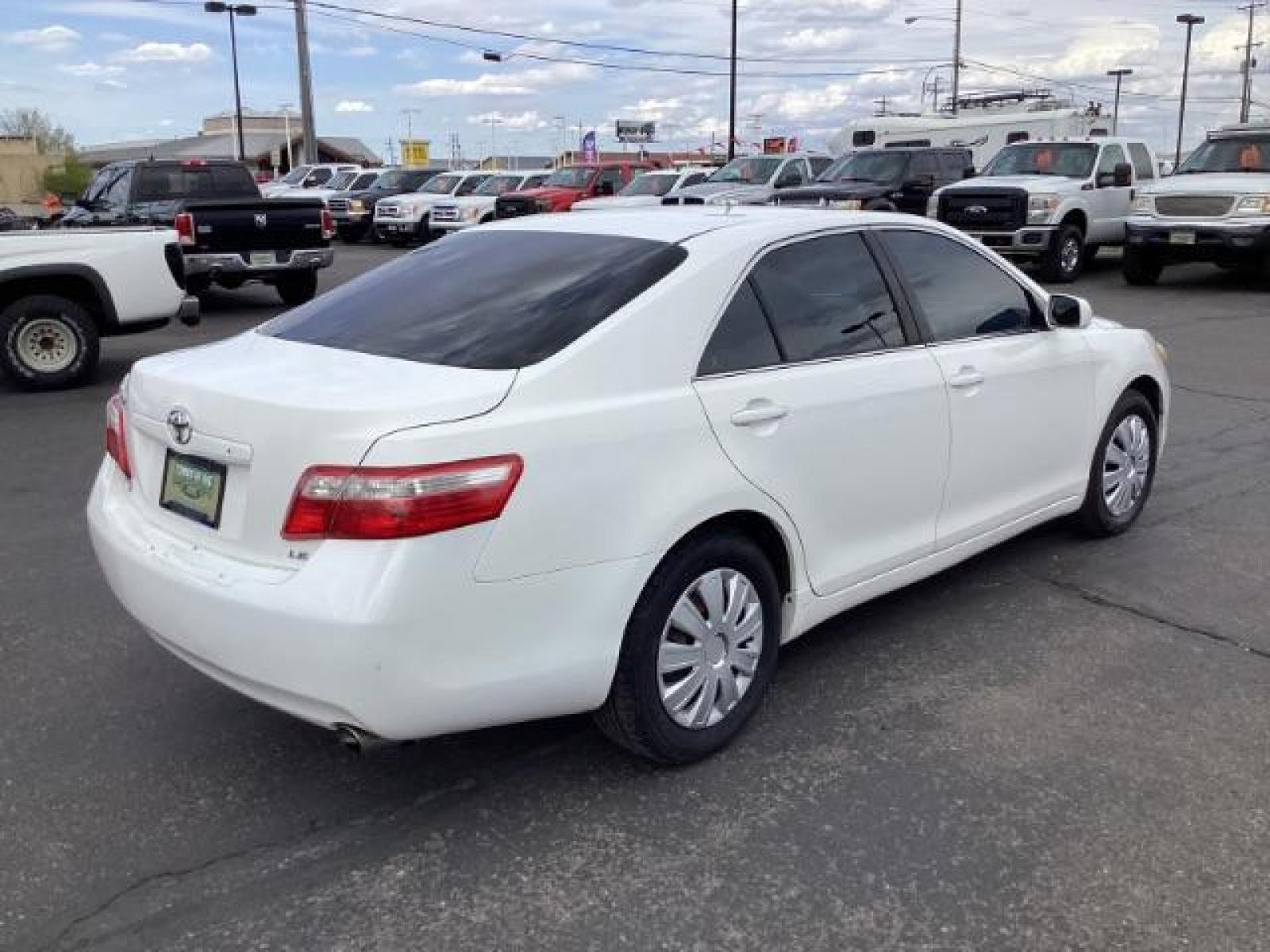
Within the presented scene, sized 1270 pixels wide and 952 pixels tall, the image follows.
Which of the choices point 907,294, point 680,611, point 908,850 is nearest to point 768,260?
point 907,294

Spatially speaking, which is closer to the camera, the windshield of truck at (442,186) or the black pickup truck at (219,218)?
the black pickup truck at (219,218)

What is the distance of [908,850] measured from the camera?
3074mm

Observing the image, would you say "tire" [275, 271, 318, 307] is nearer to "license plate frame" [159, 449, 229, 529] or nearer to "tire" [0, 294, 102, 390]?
"tire" [0, 294, 102, 390]

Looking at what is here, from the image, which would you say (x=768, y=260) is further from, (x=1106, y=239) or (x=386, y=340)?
(x=1106, y=239)

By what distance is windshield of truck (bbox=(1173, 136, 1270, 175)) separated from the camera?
15.9 meters

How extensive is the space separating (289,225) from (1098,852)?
41.7 feet

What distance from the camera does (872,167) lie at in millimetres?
20469

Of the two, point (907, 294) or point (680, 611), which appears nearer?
point (680, 611)

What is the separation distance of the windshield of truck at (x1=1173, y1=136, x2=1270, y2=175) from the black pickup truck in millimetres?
12028

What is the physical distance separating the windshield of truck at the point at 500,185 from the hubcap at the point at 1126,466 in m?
23.7

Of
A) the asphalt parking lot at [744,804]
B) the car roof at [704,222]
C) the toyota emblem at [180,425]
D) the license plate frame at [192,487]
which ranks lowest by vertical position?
the asphalt parking lot at [744,804]

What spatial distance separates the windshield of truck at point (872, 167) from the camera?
2019 cm

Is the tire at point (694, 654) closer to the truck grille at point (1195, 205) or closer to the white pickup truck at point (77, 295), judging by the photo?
the white pickup truck at point (77, 295)

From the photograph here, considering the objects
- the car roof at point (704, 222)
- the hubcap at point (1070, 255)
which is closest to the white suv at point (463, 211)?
the hubcap at point (1070, 255)
